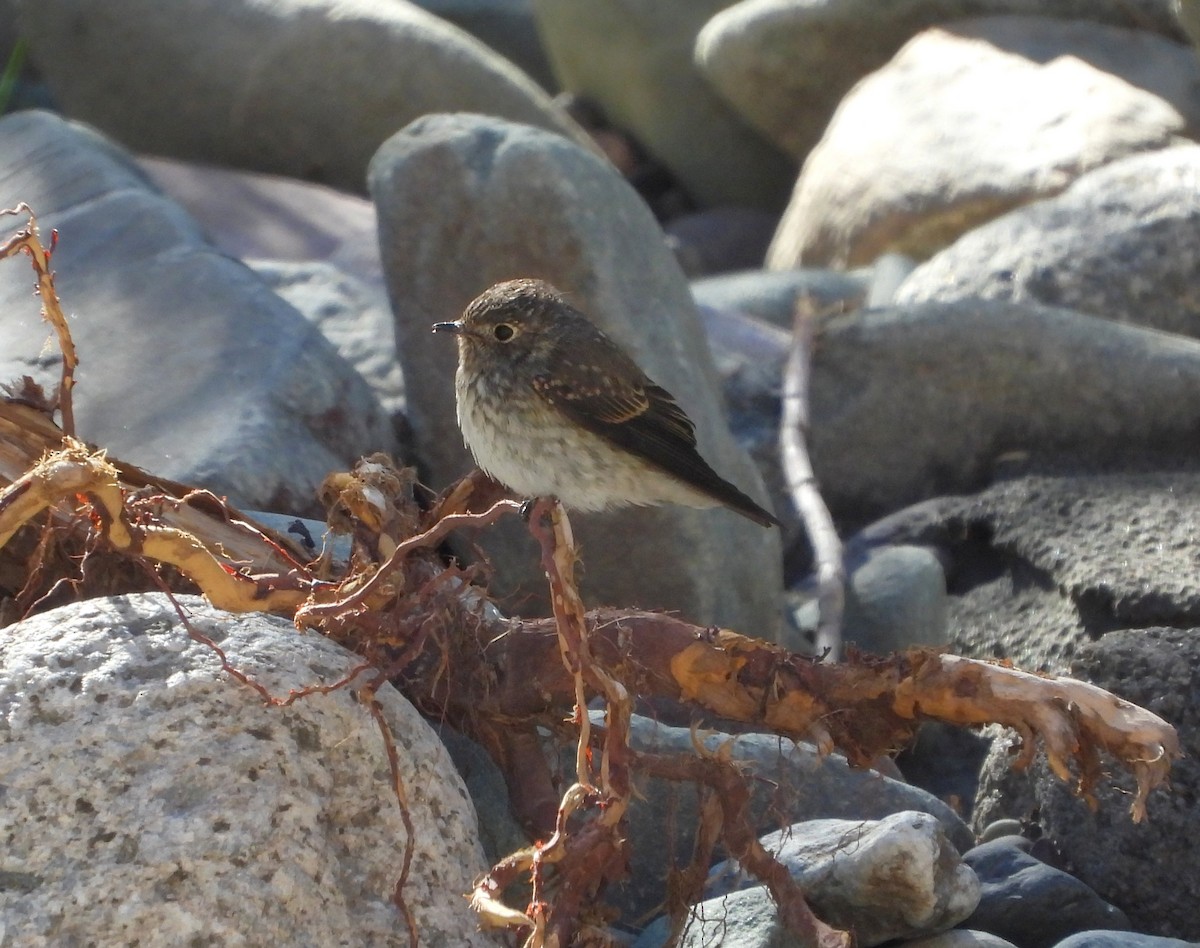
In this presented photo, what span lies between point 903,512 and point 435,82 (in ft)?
16.7

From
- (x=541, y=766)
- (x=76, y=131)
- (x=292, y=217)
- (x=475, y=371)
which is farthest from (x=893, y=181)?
(x=541, y=766)

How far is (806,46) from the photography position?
452 inches

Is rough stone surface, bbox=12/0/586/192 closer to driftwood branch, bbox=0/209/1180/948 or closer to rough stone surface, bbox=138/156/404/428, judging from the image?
rough stone surface, bbox=138/156/404/428

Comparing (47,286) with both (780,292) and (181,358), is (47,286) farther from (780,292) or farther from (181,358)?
(780,292)

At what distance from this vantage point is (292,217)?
888cm

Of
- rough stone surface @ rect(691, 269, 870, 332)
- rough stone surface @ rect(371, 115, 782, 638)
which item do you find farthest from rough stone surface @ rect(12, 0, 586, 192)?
rough stone surface @ rect(371, 115, 782, 638)

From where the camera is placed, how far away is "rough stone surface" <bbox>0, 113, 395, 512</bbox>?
515cm

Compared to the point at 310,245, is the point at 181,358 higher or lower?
higher

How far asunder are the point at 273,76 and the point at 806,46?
3948 mm

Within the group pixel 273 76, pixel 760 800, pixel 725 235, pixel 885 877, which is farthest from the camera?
pixel 725 235

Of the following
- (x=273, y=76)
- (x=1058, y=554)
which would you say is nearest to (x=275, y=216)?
(x=273, y=76)

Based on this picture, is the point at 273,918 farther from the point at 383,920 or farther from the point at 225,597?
the point at 225,597

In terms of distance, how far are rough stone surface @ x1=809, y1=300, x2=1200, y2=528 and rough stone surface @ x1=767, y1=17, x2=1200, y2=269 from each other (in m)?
2.62

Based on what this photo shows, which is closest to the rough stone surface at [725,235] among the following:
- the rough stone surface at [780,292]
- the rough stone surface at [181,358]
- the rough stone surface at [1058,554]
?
the rough stone surface at [780,292]
